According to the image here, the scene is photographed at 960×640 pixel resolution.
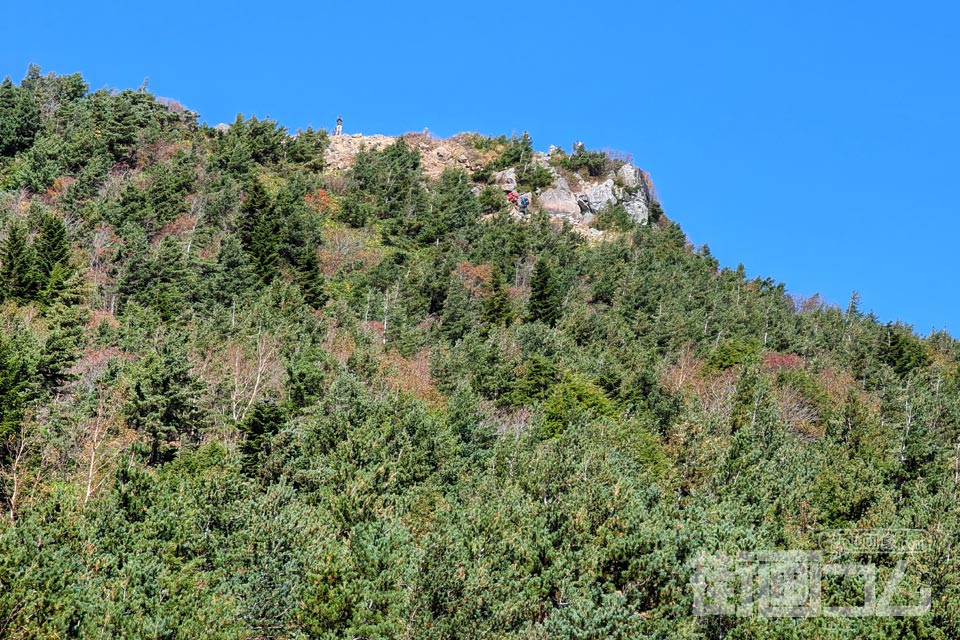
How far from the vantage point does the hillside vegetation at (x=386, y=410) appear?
28.4 metres

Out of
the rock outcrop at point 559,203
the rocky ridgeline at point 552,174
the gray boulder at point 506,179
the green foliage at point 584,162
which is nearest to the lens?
the rock outcrop at point 559,203

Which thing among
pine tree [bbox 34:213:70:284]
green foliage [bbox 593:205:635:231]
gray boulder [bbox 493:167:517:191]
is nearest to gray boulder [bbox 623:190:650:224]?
green foliage [bbox 593:205:635:231]

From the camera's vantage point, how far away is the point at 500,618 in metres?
28.4

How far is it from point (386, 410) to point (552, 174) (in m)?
79.4

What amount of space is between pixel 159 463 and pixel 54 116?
65.2 metres

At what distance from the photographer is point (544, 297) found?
3098 inches

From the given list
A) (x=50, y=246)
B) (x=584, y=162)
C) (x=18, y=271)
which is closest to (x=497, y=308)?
(x=50, y=246)

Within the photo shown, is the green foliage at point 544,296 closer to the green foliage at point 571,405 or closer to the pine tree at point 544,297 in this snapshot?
→ the pine tree at point 544,297

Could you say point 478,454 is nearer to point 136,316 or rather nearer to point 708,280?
point 136,316

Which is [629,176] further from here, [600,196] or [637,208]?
[600,196]

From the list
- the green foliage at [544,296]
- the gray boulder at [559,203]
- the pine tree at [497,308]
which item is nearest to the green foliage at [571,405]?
the pine tree at [497,308]

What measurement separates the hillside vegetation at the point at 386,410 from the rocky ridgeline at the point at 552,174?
1110 cm

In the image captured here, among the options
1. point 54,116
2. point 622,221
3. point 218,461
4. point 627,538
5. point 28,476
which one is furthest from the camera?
point 622,221

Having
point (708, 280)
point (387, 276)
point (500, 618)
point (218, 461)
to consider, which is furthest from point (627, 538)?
point (708, 280)
